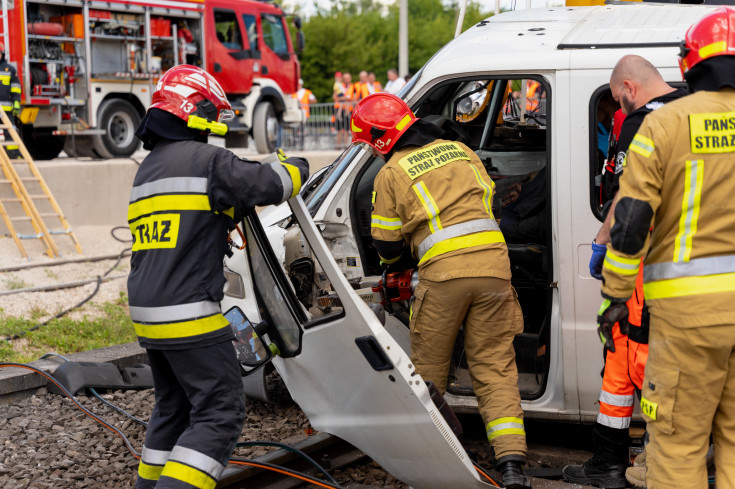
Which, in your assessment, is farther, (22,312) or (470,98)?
(22,312)

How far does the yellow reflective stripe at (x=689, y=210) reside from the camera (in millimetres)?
3002

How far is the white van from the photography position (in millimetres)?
3682

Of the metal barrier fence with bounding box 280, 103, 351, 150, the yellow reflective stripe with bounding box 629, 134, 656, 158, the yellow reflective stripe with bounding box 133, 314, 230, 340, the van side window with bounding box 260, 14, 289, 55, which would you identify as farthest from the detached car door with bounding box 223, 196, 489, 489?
the metal barrier fence with bounding box 280, 103, 351, 150

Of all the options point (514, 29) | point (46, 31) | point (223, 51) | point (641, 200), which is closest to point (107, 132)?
point (46, 31)

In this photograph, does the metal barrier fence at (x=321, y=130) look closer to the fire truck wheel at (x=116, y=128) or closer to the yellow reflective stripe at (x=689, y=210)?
the fire truck wheel at (x=116, y=128)

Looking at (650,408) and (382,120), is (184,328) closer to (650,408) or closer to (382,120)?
(382,120)

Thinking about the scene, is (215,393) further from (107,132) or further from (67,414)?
(107,132)

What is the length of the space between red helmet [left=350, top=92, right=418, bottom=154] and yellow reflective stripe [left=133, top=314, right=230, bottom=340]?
1282mm

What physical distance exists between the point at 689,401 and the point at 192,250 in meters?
1.88

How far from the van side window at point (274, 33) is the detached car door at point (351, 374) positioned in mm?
14870

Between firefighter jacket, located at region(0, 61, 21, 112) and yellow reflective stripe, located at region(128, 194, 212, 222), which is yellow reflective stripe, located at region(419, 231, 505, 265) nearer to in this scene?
yellow reflective stripe, located at region(128, 194, 212, 222)

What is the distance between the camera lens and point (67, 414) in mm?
5148

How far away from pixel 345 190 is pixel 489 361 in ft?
4.02

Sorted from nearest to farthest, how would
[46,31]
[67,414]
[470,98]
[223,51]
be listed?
[67,414] → [470,98] → [46,31] → [223,51]
